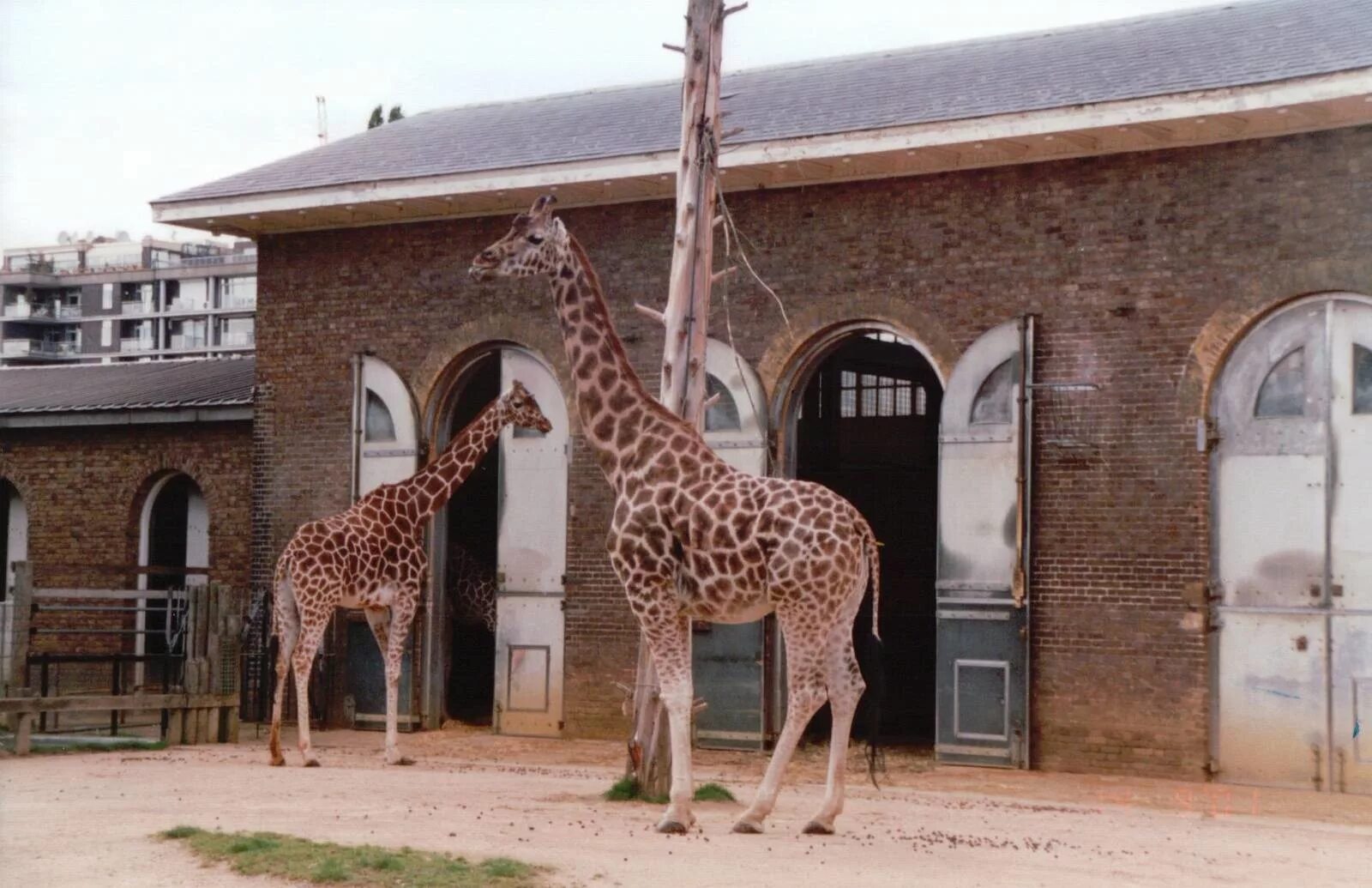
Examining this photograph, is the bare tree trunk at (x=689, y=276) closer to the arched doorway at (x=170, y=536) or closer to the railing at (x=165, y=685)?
the railing at (x=165, y=685)

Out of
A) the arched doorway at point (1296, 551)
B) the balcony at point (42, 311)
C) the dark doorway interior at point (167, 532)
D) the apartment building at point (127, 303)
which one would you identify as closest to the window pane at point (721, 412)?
the arched doorway at point (1296, 551)

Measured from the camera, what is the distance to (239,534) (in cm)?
2009

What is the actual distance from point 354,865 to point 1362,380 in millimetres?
9427

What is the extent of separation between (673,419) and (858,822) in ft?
9.18

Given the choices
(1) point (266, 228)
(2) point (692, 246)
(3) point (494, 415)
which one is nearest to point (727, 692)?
(3) point (494, 415)

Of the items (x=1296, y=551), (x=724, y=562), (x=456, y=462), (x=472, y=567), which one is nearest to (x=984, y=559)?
(x=1296, y=551)

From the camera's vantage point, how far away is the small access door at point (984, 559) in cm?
1528

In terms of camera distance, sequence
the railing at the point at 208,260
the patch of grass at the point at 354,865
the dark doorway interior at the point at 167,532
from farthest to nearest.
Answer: the railing at the point at 208,260, the dark doorway interior at the point at 167,532, the patch of grass at the point at 354,865

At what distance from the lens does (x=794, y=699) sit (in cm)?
1038

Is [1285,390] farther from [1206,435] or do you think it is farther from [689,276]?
[689,276]

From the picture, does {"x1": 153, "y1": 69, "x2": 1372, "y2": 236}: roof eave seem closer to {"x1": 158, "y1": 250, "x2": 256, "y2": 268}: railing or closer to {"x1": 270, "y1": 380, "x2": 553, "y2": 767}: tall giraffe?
{"x1": 270, "y1": 380, "x2": 553, "y2": 767}: tall giraffe

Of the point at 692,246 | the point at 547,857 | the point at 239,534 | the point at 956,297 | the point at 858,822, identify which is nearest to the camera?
the point at 547,857

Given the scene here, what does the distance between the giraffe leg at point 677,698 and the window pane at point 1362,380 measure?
656 cm

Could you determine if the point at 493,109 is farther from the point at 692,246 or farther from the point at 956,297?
the point at 692,246
